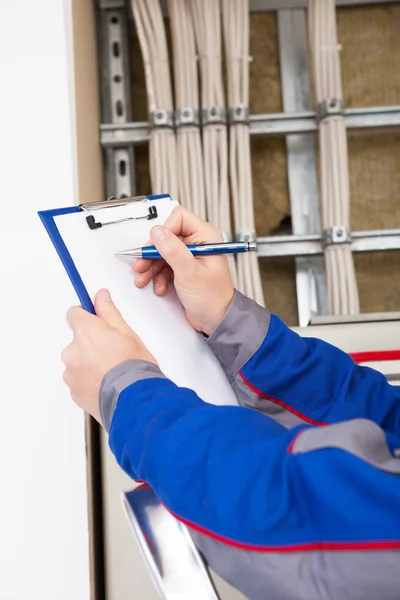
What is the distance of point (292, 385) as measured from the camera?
0.81m

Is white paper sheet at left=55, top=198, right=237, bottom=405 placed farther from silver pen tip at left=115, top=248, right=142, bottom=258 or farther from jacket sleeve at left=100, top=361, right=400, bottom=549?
jacket sleeve at left=100, top=361, right=400, bottom=549

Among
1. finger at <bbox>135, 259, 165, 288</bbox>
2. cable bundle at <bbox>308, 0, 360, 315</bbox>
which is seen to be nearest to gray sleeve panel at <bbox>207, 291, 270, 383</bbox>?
finger at <bbox>135, 259, 165, 288</bbox>

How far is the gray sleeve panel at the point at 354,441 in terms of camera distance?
0.50 meters

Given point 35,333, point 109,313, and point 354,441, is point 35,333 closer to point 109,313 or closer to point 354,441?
point 109,313

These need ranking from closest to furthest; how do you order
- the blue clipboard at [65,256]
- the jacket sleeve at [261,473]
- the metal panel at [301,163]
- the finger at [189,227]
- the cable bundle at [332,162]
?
the jacket sleeve at [261,473] < the blue clipboard at [65,256] < the finger at [189,227] < the cable bundle at [332,162] < the metal panel at [301,163]

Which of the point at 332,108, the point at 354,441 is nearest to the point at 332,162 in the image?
the point at 332,108

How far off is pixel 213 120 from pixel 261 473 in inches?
Answer: 40.5

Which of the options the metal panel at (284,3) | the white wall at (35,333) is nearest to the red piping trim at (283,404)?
the white wall at (35,333)

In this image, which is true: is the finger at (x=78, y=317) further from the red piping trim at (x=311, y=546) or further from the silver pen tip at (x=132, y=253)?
the red piping trim at (x=311, y=546)

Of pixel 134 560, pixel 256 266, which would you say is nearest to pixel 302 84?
pixel 256 266

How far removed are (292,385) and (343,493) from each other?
342 mm

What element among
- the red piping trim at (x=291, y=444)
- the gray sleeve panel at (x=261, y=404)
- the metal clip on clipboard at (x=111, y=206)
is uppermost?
the metal clip on clipboard at (x=111, y=206)

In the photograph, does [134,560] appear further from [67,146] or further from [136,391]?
[67,146]

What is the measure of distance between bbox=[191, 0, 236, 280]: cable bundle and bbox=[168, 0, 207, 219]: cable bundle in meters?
0.02
